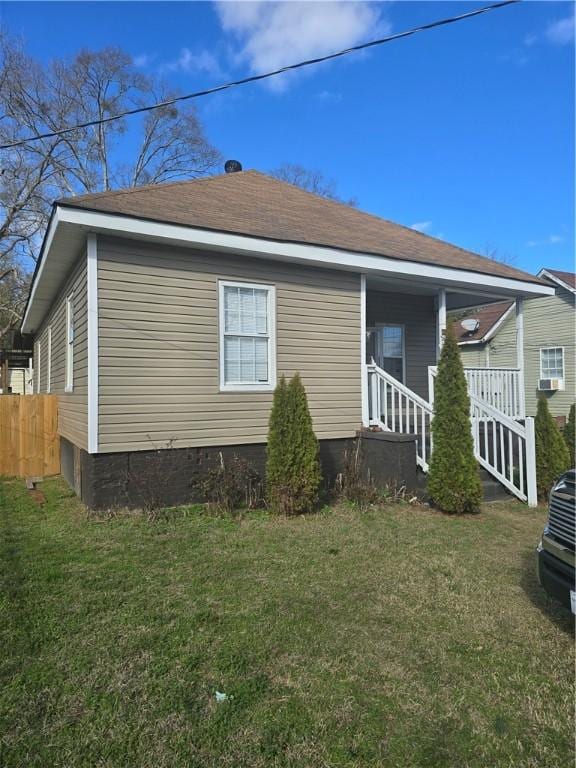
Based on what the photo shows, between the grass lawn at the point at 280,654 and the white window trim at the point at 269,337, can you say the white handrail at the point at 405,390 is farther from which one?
the grass lawn at the point at 280,654

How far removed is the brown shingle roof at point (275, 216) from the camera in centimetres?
661

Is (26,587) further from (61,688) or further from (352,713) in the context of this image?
(352,713)

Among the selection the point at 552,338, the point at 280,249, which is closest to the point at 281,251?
the point at 280,249

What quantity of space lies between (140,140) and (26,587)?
98.9 feet

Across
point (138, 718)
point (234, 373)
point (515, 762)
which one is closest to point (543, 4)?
point (234, 373)

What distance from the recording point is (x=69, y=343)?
26.4 ft

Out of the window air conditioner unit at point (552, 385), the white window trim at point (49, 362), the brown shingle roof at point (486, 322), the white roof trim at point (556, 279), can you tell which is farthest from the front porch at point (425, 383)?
the brown shingle roof at point (486, 322)

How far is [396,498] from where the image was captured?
22.1ft

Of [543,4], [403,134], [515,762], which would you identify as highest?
[403,134]

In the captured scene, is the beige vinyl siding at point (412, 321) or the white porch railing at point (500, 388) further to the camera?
the beige vinyl siding at point (412, 321)

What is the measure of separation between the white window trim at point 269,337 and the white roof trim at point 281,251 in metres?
0.44

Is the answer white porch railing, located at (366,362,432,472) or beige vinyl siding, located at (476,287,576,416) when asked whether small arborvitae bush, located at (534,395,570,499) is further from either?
beige vinyl siding, located at (476,287,576,416)

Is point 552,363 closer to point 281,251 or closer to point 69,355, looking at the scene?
point 281,251

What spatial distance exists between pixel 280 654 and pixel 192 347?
4.45 meters
